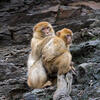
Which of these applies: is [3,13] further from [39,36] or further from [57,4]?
[39,36]

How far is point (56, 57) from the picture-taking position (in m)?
8.01

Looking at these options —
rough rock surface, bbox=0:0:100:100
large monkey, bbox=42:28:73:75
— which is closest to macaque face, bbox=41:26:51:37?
large monkey, bbox=42:28:73:75

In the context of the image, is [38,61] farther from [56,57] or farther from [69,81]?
[69,81]

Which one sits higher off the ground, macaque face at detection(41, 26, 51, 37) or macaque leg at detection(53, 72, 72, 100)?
macaque face at detection(41, 26, 51, 37)

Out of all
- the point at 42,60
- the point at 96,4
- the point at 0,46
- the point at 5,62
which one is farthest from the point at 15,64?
the point at 96,4

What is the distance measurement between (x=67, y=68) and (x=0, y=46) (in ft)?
26.0

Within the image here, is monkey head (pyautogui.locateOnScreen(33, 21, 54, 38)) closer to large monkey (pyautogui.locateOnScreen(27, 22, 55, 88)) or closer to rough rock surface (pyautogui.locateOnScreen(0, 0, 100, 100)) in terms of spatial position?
large monkey (pyautogui.locateOnScreen(27, 22, 55, 88))

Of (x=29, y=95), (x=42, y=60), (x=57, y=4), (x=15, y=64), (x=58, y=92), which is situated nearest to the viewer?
(x=58, y=92)

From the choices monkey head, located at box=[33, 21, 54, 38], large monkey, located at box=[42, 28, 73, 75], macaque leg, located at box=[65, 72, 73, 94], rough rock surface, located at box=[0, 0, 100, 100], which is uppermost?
monkey head, located at box=[33, 21, 54, 38]

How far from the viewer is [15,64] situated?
12547 mm

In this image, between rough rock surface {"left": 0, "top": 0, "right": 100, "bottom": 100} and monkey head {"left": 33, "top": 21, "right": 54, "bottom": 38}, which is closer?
monkey head {"left": 33, "top": 21, "right": 54, "bottom": 38}

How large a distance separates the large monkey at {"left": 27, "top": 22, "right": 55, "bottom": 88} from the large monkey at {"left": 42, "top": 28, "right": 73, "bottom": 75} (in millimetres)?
174

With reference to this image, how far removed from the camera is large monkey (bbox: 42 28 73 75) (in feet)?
26.0

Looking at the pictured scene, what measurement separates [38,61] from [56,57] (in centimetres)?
60
